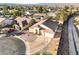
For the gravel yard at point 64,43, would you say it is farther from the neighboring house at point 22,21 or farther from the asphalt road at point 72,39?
the neighboring house at point 22,21

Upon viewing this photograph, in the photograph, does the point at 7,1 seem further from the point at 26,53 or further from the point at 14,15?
the point at 26,53

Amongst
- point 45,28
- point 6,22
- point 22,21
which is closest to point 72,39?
point 45,28

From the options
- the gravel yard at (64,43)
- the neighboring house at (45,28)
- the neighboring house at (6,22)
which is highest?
the neighboring house at (6,22)

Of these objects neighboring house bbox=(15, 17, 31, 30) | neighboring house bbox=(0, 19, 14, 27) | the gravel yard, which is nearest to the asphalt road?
the gravel yard

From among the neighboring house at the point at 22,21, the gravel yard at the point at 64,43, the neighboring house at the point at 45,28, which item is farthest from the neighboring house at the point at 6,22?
the gravel yard at the point at 64,43

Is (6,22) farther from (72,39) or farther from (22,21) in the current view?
(72,39)

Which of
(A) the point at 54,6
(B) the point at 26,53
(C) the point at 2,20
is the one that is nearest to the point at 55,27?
(A) the point at 54,6

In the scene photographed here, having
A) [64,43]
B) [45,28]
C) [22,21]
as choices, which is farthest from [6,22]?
[64,43]

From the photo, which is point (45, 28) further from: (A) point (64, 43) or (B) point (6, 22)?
(B) point (6, 22)

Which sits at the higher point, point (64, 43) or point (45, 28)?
point (45, 28)
